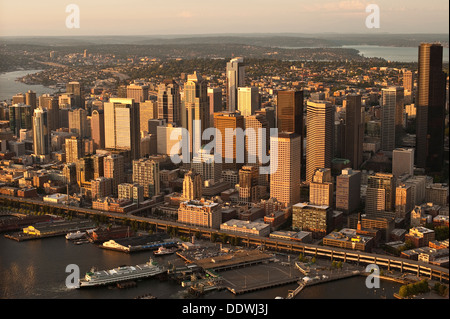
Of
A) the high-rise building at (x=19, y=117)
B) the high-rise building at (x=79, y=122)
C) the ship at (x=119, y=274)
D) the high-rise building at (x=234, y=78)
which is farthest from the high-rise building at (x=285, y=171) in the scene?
the high-rise building at (x=19, y=117)

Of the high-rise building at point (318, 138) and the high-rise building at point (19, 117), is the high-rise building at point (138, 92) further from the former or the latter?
the high-rise building at point (318, 138)

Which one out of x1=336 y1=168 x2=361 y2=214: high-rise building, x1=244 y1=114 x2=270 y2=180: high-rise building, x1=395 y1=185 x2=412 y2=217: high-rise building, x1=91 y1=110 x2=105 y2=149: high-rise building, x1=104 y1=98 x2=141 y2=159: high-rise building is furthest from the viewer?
x1=91 y1=110 x2=105 y2=149: high-rise building

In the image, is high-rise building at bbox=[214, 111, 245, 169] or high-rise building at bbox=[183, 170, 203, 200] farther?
high-rise building at bbox=[214, 111, 245, 169]

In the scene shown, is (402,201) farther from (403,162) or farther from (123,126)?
(123,126)

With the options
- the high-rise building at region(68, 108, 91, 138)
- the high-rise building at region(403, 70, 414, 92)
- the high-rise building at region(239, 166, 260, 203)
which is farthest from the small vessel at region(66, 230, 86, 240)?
the high-rise building at region(403, 70, 414, 92)

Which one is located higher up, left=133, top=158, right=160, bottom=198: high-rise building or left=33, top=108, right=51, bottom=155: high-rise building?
left=33, top=108, right=51, bottom=155: high-rise building
